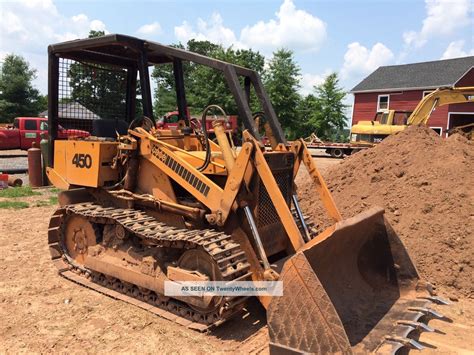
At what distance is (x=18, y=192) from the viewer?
1033 cm

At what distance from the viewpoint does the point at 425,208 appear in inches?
247

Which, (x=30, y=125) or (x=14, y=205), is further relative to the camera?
(x=30, y=125)

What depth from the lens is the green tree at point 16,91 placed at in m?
39.5

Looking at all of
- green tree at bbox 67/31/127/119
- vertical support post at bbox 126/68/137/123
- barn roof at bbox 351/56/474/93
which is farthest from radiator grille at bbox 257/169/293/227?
barn roof at bbox 351/56/474/93

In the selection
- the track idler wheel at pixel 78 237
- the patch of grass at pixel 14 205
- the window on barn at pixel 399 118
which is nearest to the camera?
the track idler wheel at pixel 78 237

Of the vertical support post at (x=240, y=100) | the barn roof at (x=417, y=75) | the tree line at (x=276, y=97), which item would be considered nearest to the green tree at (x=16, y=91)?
the tree line at (x=276, y=97)

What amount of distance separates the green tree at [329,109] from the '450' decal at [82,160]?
3665cm

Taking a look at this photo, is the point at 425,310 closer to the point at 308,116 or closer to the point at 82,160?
the point at 82,160

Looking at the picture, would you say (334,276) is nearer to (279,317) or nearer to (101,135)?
(279,317)

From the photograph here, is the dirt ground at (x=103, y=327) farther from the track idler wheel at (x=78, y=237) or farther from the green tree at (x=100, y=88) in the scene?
the green tree at (x=100, y=88)

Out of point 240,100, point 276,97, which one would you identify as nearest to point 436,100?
point 240,100

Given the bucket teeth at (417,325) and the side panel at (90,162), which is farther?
the side panel at (90,162)

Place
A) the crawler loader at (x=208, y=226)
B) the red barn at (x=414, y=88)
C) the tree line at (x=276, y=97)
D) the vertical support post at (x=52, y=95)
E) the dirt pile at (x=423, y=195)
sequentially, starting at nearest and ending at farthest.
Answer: the crawler loader at (x=208, y=226) < the dirt pile at (x=423, y=195) < the vertical support post at (x=52, y=95) < the red barn at (x=414, y=88) < the tree line at (x=276, y=97)

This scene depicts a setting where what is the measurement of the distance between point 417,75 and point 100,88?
103ft
